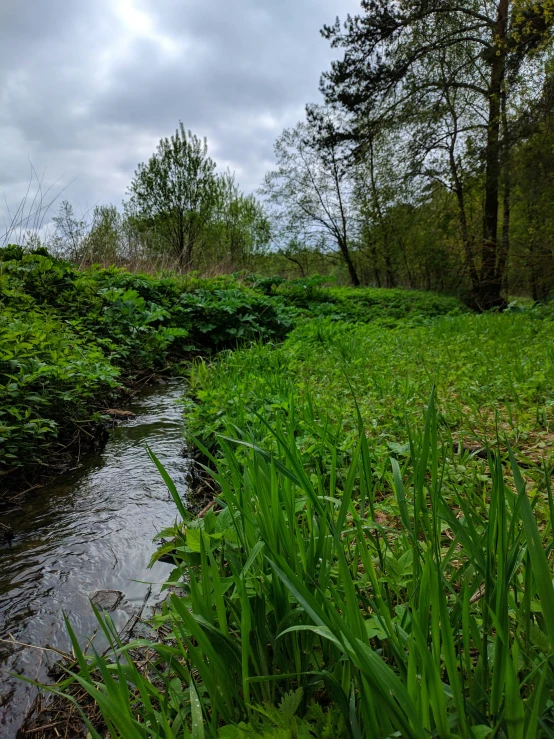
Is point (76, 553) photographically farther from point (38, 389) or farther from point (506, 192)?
point (506, 192)

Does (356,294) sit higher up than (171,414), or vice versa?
(356,294)

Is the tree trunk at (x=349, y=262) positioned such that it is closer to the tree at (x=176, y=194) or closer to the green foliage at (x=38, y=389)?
the tree at (x=176, y=194)

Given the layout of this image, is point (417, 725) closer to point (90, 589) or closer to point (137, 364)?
point (90, 589)

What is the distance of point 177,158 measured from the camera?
59.2 feet

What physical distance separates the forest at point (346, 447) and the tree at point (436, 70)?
65 mm

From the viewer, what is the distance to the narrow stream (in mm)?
1274

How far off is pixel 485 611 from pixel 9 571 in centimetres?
182

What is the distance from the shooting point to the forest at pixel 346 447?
2.25 ft

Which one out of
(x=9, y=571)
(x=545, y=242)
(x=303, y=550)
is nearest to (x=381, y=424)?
(x=303, y=550)

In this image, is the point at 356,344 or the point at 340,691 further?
the point at 356,344

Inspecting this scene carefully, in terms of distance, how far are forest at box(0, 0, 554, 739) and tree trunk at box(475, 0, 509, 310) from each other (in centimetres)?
6

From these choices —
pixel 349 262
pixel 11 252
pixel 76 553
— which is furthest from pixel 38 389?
pixel 349 262

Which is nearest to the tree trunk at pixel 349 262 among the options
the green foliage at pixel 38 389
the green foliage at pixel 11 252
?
the green foliage at pixel 11 252

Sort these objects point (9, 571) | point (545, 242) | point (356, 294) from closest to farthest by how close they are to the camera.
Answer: point (9, 571), point (545, 242), point (356, 294)
